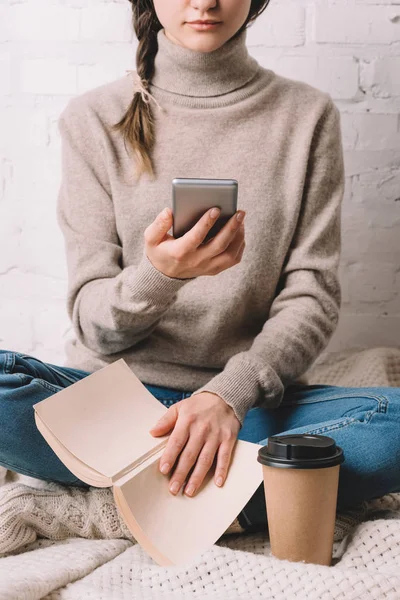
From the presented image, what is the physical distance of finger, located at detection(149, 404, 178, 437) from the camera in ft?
3.64

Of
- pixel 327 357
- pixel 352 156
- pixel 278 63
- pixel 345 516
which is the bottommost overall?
pixel 327 357

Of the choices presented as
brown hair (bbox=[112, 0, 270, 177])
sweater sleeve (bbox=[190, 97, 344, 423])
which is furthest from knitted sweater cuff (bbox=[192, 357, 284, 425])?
brown hair (bbox=[112, 0, 270, 177])

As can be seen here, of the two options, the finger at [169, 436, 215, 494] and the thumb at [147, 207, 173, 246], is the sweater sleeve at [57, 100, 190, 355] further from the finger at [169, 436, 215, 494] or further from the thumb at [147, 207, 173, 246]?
the finger at [169, 436, 215, 494]

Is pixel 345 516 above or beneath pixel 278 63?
beneath

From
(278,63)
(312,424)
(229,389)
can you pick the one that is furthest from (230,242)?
(278,63)

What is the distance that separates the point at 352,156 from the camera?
1.81m

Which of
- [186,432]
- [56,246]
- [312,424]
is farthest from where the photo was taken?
[56,246]

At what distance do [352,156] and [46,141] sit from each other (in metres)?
0.67

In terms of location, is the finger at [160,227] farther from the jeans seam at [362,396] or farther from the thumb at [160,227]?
the jeans seam at [362,396]

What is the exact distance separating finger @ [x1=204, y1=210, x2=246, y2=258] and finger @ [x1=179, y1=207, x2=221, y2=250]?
29mm

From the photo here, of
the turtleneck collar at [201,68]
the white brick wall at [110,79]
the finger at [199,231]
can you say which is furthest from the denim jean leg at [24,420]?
the white brick wall at [110,79]

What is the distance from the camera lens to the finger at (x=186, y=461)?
1071 mm

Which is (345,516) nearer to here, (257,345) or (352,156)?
(257,345)

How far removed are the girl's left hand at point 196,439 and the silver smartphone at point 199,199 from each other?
246 mm
